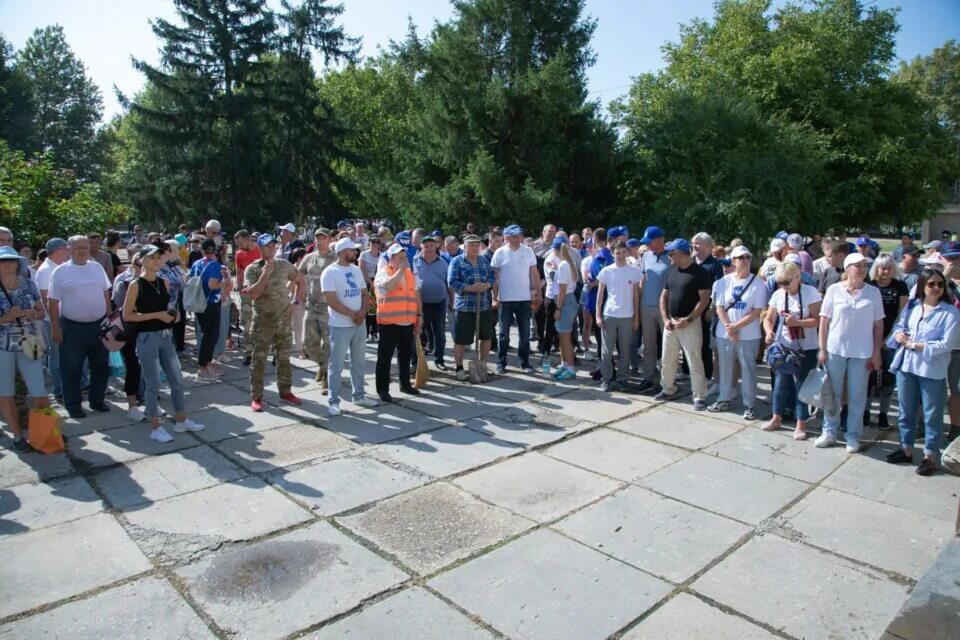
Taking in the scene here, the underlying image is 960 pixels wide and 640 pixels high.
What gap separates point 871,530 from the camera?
418cm

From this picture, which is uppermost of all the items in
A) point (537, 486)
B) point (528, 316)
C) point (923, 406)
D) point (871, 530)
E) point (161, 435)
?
point (528, 316)

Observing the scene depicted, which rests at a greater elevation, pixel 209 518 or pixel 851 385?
pixel 851 385

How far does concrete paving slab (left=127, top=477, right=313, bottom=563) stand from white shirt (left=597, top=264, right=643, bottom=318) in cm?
453

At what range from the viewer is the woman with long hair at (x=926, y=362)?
5.02 metres

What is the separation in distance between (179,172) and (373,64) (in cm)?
1829

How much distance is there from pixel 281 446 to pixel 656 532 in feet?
11.3

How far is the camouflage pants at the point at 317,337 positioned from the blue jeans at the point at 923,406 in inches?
245

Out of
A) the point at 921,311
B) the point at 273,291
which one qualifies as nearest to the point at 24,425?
the point at 273,291

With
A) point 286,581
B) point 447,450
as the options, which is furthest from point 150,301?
point 286,581

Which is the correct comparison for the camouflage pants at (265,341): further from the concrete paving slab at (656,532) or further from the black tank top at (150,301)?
the concrete paving slab at (656,532)

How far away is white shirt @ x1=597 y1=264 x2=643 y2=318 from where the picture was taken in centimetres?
751

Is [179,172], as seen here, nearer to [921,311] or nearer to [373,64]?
[373,64]

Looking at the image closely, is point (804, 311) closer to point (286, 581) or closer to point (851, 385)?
point (851, 385)

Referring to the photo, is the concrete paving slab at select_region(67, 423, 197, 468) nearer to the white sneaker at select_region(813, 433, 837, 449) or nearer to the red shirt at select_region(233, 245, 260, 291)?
the red shirt at select_region(233, 245, 260, 291)
